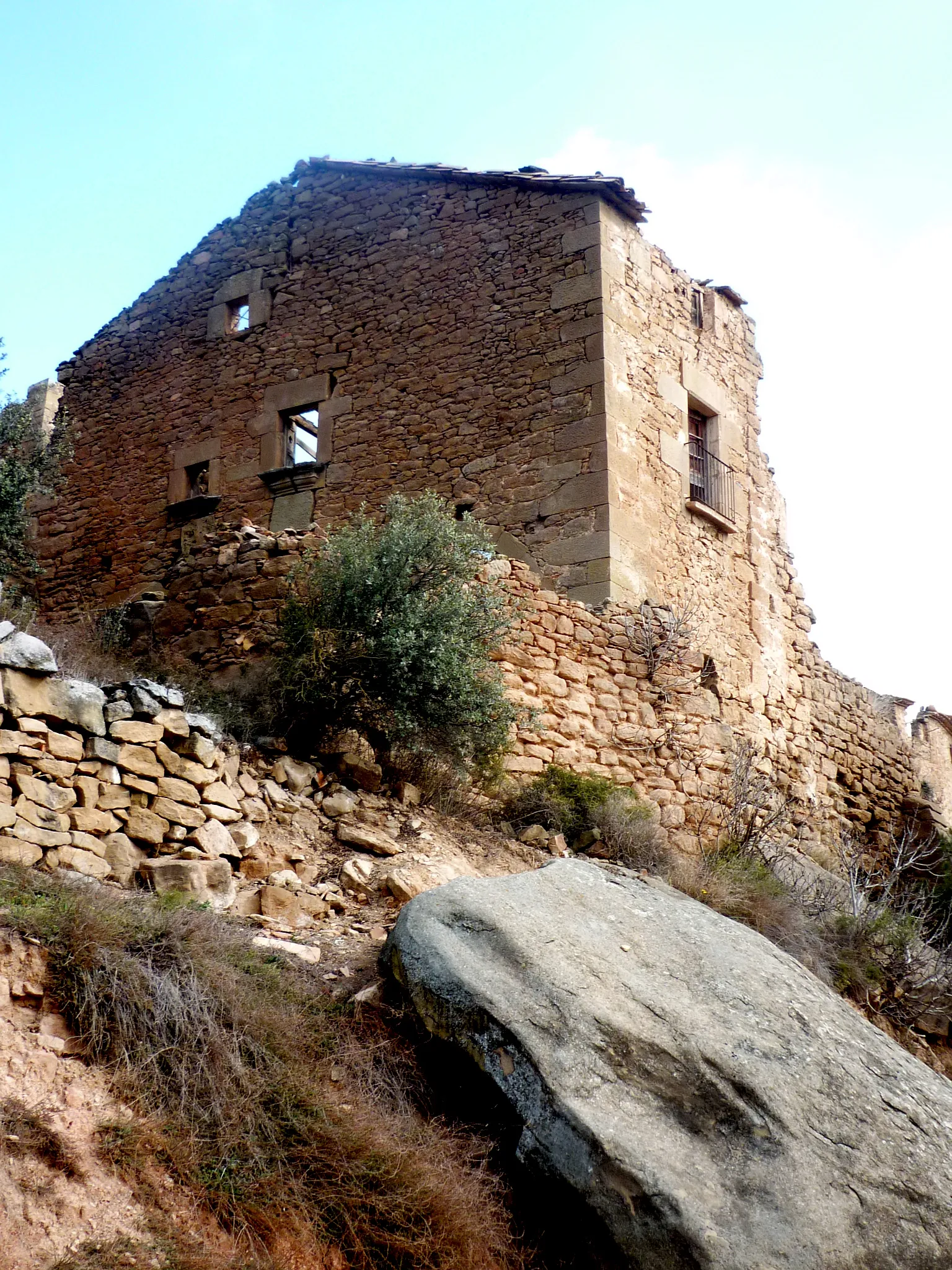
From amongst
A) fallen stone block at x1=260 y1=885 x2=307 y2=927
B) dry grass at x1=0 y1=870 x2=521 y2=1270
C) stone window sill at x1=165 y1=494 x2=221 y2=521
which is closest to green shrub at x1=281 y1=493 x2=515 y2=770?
fallen stone block at x1=260 y1=885 x2=307 y2=927

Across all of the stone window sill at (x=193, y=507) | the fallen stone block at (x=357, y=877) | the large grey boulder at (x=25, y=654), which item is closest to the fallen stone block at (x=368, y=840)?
the fallen stone block at (x=357, y=877)

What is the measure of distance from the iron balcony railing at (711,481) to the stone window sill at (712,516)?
86 millimetres

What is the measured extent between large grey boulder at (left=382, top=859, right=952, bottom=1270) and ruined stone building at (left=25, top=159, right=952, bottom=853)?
3.83 meters

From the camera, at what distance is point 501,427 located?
12578mm

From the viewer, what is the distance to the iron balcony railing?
13336 millimetres

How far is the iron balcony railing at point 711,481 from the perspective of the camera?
13.3 meters

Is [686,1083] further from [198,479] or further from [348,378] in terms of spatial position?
[198,479]

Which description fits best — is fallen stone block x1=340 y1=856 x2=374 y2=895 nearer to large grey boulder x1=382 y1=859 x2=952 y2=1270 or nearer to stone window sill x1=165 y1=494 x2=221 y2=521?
large grey boulder x1=382 y1=859 x2=952 y2=1270

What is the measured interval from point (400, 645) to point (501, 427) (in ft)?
15.6

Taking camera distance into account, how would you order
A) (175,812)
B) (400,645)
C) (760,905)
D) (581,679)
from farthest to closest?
(581,679)
(760,905)
(400,645)
(175,812)

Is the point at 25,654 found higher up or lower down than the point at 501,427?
lower down

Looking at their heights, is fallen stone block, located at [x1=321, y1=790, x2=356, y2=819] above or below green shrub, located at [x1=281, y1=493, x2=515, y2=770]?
below

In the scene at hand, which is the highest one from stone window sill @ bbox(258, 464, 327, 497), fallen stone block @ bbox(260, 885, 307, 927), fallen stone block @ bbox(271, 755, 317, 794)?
stone window sill @ bbox(258, 464, 327, 497)

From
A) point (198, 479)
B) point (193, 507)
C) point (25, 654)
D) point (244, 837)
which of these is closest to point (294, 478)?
point (193, 507)
